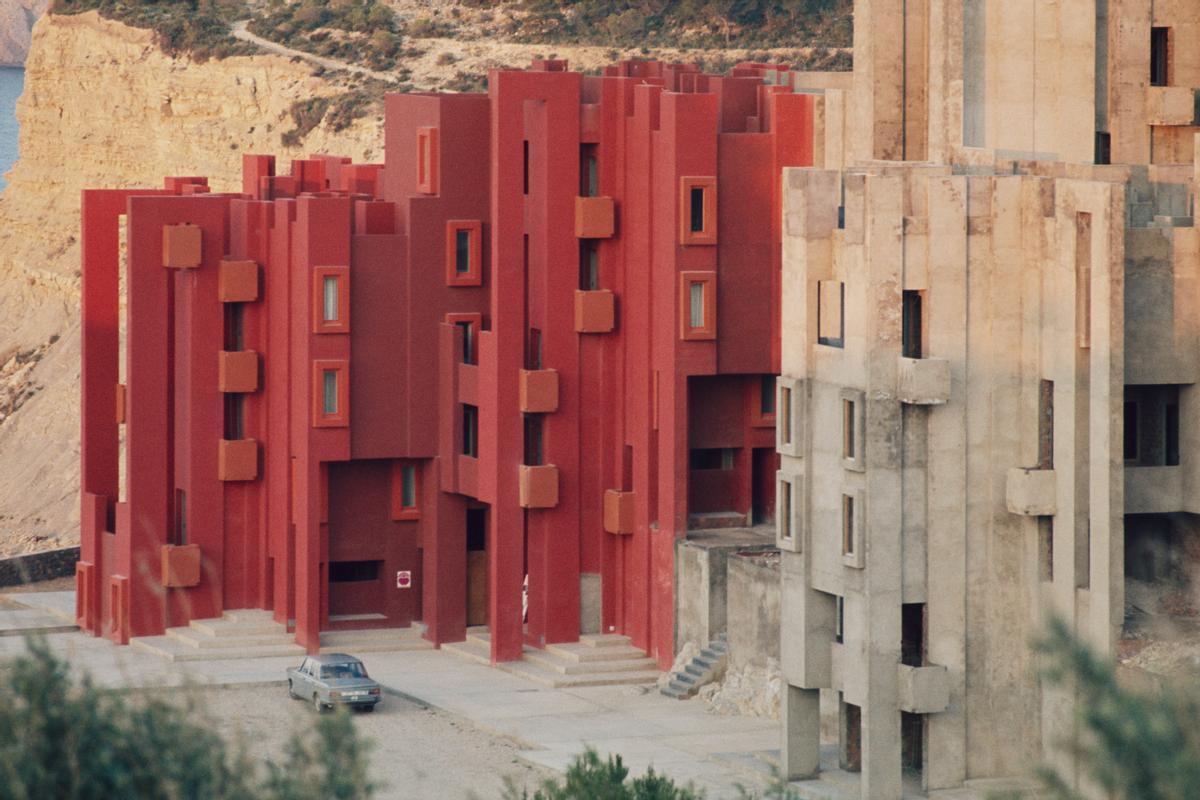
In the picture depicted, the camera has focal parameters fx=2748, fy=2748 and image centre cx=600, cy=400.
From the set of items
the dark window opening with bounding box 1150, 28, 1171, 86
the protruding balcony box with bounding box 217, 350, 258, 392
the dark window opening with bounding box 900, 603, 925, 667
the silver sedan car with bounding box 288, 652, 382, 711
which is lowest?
the silver sedan car with bounding box 288, 652, 382, 711

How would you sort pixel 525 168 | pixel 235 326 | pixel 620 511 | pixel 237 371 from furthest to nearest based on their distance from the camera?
pixel 235 326, pixel 237 371, pixel 525 168, pixel 620 511

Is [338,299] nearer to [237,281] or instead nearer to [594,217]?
[237,281]

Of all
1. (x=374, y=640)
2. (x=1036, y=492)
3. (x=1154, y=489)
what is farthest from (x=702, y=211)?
(x=1036, y=492)

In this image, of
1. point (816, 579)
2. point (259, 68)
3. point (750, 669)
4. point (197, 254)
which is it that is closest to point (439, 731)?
point (750, 669)

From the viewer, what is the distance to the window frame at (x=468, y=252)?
159 ft

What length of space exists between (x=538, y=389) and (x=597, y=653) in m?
4.61

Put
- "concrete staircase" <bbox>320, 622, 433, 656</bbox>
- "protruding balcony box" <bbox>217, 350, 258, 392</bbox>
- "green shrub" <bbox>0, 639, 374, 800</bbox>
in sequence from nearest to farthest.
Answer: "green shrub" <bbox>0, 639, 374, 800</bbox> < "concrete staircase" <bbox>320, 622, 433, 656</bbox> < "protruding balcony box" <bbox>217, 350, 258, 392</bbox>

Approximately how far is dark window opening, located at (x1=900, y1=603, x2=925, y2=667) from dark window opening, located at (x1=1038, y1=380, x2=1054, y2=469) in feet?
8.72

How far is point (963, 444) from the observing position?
3694 cm

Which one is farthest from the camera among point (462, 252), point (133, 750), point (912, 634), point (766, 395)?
point (462, 252)

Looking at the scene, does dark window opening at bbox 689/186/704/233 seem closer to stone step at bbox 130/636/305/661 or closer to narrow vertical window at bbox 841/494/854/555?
narrow vertical window at bbox 841/494/854/555

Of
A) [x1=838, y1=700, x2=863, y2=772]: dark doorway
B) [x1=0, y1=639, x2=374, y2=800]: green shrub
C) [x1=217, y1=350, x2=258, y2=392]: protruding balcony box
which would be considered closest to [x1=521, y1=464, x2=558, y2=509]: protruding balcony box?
[x1=217, y1=350, x2=258, y2=392]: protruding balcony box

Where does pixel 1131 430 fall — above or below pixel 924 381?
below

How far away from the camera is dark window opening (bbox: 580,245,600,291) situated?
47.8m
